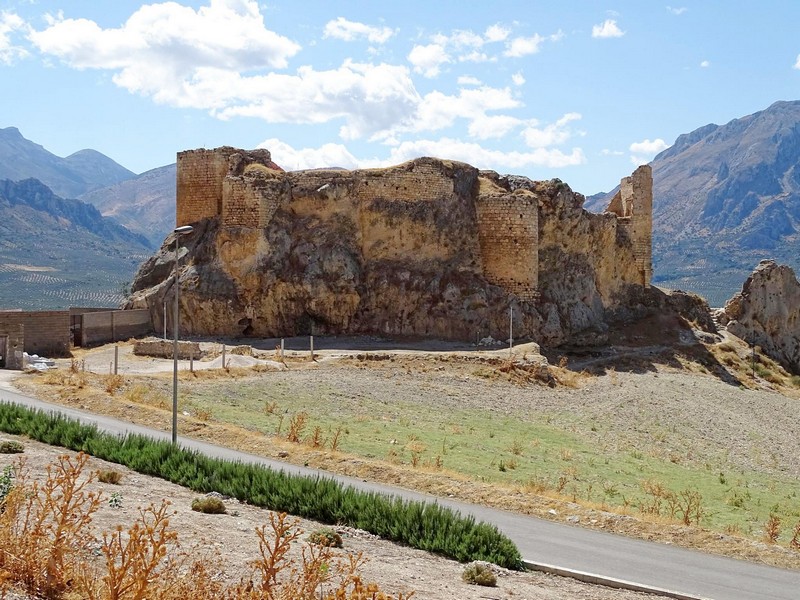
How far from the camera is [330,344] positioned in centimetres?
3425

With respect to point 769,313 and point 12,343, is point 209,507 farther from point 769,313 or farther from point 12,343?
point 769,313

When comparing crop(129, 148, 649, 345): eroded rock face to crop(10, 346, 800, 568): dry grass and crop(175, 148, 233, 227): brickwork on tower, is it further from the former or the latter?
crop(10, 346, 800, 568): dry grass

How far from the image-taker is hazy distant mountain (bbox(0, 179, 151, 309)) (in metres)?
92.4

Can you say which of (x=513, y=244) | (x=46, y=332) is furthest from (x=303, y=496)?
(x=513, y=244)

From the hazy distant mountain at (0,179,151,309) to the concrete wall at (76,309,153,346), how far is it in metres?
46.8

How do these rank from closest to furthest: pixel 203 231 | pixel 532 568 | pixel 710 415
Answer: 1. pixel 532 568
2. pixel 710 415
3. pixel 203 231

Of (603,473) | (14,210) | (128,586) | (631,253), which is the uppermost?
A: (14,210)

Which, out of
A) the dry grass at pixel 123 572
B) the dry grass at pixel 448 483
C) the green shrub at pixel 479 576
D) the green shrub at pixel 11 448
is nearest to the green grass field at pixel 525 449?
the dry grass at pixel 448 483

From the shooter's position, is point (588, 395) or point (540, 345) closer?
point (588, 395)

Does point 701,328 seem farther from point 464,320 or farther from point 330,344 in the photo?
point 330,344

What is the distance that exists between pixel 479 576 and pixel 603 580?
1.61 meters

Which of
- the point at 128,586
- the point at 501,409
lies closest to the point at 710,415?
the point at 501,409

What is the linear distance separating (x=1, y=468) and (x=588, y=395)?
20.8m

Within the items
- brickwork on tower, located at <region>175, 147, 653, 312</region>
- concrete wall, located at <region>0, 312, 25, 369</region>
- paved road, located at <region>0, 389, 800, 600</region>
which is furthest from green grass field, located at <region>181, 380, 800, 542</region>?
brickwork on tower, located at <region>175, 147, 653, 312</region>
